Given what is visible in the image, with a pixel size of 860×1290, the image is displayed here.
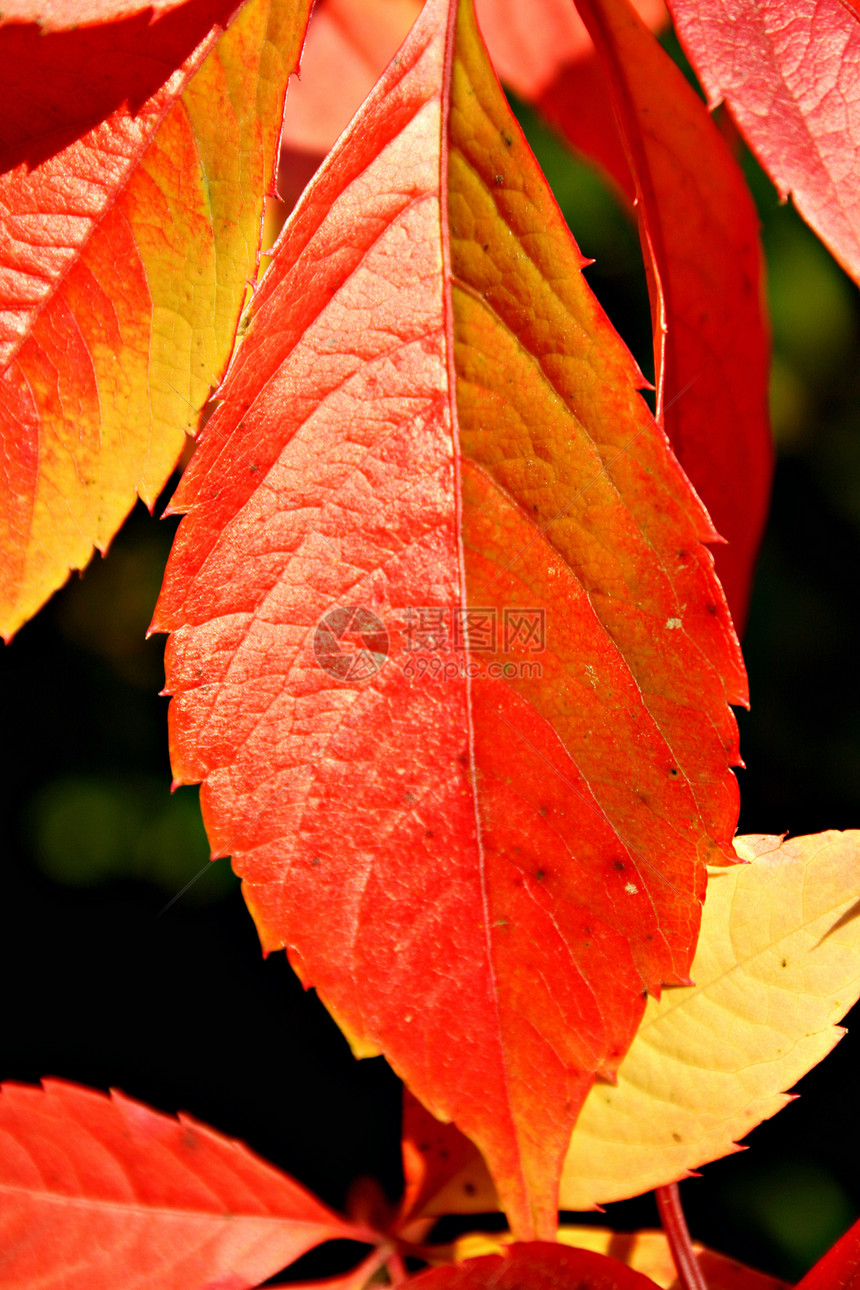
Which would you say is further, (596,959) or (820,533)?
(820,533)

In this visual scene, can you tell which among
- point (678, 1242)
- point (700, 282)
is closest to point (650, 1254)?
point (678, 1242)

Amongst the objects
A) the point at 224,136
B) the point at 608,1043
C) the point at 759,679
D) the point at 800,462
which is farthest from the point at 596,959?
the point at 800,462

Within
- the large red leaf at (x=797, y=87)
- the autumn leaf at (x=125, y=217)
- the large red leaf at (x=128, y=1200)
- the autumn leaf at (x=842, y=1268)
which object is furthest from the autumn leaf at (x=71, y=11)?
the autumn leaf at (x=842, y=1268)

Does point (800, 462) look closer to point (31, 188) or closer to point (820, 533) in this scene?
point (820, 533)

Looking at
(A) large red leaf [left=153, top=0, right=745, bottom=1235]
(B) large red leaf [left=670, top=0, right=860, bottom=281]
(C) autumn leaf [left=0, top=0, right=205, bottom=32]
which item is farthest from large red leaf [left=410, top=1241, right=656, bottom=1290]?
(C) autumn leaf [left=0, top=0, right=205, bottom=32]

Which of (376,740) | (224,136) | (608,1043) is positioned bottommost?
(608,1043)

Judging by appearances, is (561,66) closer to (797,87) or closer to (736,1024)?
(797,87)

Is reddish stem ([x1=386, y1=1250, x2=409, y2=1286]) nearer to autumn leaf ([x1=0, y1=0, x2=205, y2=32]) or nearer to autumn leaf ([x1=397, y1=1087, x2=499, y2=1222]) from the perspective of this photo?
autumn leaf ([x1=397, y1=1087, x2=499, y2=1222])

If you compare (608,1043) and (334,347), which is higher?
(334,347)
